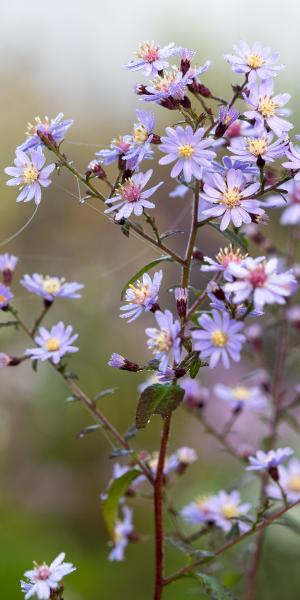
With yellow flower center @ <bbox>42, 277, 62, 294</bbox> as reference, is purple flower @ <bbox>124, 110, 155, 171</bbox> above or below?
below

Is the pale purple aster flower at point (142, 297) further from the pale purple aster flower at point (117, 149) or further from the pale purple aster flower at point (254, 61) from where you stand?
the pale purple aster flower at point (254, 61)

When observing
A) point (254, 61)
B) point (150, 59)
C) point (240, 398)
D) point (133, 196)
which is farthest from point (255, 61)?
point (240, 398)

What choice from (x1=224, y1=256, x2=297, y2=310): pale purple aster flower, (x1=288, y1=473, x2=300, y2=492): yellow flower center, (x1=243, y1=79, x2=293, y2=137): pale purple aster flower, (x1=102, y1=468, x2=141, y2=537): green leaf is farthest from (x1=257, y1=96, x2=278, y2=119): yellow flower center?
(x1=288, y1=473, x2=300, y2=492): yellow flower center

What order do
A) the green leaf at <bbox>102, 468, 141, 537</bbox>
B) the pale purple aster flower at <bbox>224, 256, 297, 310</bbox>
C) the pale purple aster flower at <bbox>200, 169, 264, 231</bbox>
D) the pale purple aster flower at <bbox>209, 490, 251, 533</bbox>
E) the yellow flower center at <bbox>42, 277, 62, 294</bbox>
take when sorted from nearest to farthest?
the pale purple aster flower at <bbox>224, 256, 297, 310</bbox>
the pale purple aster flower at <bbox>200, 169, 264, 231</bbox>
the green leaf at <bbox>102, 468, 141, 537</bbox>
the yellow flower center at <bbox>42, 277, 62, 294</bbox>
the pale purple aster flower at <bbox>209, 490, 251, 533</bbox>

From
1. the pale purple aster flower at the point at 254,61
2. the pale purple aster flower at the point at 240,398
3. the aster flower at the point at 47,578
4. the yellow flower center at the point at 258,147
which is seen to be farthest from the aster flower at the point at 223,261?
the pale purple aster flower at the point at 240,398

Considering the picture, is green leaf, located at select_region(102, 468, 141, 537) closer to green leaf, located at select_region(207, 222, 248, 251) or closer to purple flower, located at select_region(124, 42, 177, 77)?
green leaf, located at select_region(207, 222, 248, 251)

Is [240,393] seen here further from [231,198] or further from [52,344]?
[231,198]

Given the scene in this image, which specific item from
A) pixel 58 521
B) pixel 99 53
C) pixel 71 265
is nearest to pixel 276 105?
pixel 58 521

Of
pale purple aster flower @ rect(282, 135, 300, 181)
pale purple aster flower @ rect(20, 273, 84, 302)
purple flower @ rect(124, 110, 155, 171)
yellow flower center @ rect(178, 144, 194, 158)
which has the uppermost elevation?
pale purple aster flower @ rect(20, 273, 84, 302)
